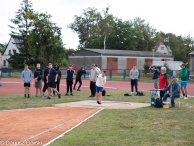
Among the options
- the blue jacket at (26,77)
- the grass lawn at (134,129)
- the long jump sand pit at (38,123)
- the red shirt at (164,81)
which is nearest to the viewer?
the grass lawn at (134,129)

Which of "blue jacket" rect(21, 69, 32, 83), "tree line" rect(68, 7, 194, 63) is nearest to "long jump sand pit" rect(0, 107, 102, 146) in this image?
"blue jacket" rect(21, 69, 32, 83)

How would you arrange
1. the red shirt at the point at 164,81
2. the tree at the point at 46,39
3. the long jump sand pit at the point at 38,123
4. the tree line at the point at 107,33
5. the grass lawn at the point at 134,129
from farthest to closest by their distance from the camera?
1. the tree line at the point at 107,33
2. the tree at the point at 46,39
3. the red shirt at the point at 164,81
4. the long jump sand pit at the point at 38,123
5. the grass lawn at the point at 134,129

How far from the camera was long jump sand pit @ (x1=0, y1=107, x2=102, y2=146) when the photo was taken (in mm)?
6562

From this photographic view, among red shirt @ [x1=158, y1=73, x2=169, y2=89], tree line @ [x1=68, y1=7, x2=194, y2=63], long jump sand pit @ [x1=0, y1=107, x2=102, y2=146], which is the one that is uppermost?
tree line @ [x1=68, y1=7, x2=194, y2=63]

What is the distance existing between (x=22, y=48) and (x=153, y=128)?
5561 centimetres

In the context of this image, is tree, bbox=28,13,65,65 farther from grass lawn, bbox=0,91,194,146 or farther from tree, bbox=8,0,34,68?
grass lawn, bbox=0,91,194,146

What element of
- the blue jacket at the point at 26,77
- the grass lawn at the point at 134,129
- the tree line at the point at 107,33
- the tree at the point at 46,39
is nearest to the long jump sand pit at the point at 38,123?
the grass lawn at the point at 134,129

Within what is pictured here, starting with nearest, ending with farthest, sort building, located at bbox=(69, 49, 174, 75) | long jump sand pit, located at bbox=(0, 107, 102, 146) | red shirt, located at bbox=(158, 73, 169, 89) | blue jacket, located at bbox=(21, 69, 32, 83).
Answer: long jump sand pit, located at bbox=(0, 107, 102, 146), red shirt, located at bbox=(158, 73, 169, 89), blue jacket, located at bbox=(21, 69, 32, 83), building, located at bbox=(69, 49, 174, 75)

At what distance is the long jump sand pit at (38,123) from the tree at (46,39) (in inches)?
1411

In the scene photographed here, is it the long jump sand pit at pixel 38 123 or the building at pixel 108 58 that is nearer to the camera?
the long jump sand pit at pixel 38 123

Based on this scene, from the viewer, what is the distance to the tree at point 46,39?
46.7 meters

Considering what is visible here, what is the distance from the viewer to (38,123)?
8.52 meters

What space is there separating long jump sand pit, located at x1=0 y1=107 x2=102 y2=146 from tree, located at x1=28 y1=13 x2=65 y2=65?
35.8 metres

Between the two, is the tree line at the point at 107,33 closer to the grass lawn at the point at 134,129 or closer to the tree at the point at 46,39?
the tree at the point at 46,39
